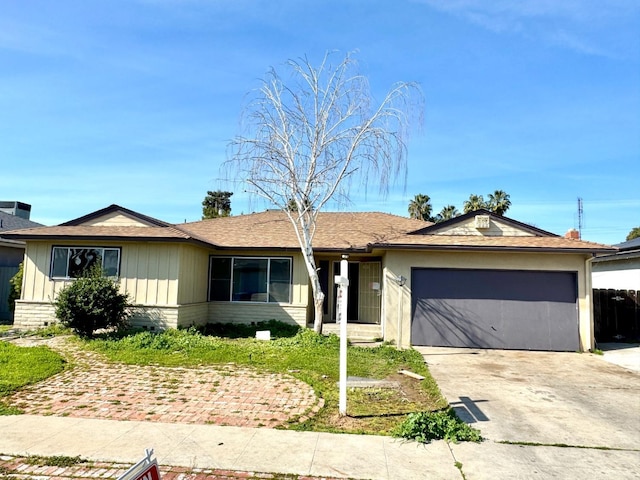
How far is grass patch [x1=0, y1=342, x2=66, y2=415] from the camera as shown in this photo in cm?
702

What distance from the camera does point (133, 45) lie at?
9.76 metres

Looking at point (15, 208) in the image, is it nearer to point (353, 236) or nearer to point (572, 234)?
point (353, 236)

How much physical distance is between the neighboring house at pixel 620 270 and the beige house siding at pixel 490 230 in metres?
3.99

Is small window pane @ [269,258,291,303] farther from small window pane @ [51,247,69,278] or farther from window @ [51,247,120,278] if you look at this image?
small window pane @ [51,247,69,278]

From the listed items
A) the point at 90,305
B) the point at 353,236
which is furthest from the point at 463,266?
the point at 90,305

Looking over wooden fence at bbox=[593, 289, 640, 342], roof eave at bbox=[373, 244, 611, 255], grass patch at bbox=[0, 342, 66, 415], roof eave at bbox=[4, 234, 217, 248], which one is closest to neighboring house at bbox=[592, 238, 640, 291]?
wooden fence at bbox=[593, 289, 640, 342]

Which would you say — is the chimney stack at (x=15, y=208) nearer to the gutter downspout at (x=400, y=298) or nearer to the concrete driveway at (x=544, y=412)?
the gutter downspout at (x=400, y=298)

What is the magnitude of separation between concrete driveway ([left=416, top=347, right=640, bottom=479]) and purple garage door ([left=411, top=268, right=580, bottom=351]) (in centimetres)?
110

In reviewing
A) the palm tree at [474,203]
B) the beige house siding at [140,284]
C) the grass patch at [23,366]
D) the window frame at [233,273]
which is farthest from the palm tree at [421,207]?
the grass patch at [23,366]

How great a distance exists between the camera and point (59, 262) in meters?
13.1

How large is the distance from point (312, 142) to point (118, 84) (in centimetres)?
557

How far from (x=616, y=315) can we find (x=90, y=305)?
16884 millimetres

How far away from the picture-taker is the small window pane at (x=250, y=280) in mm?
14562

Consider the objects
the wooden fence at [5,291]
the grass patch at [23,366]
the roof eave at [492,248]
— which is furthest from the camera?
the wooden fence at [5,291]
